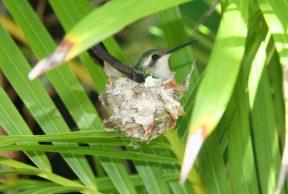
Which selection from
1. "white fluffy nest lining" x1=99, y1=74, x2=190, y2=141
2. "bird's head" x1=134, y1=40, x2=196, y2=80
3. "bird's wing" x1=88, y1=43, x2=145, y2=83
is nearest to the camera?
→ "bird's wing" x1=88, y1=43, x2=145, y2=83

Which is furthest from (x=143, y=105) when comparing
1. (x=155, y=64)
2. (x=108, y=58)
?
(x=155, y=64)

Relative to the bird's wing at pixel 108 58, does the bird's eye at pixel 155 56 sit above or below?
above

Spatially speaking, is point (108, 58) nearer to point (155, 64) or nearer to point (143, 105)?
point (143, 105)

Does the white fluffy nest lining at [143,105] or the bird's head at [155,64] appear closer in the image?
the white fluffy nest lining at [143,105]

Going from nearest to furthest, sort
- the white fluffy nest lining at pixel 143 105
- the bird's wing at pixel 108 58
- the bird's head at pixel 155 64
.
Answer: the bird's wing at pixel 108 58 → the white fluffy nest lining at pixel 143 105 → the bird's head at pixel 155 64

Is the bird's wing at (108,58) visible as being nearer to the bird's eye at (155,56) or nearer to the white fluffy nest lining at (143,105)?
the white fluffy nest lining at (143,105)

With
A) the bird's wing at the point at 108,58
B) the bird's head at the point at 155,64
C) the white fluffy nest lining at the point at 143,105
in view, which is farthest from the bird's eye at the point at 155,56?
the bird's wing at the point at 108,58

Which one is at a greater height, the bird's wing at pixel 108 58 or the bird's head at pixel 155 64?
the bird's head at pixel 155 64

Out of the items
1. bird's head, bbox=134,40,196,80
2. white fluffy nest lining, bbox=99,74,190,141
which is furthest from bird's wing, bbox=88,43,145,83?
bird's head, bbox=134,40,196,80

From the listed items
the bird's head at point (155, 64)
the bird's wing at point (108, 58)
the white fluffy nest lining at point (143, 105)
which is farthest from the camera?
the bird's head at point (155, 64)

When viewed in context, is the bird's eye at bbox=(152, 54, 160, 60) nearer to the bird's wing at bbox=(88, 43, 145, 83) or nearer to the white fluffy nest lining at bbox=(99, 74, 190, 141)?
the white fluffy nest lining at bbox=(99, 74, 190, 141)

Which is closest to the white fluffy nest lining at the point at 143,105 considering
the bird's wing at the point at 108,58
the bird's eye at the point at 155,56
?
the bird's wing at the point at 108,58
